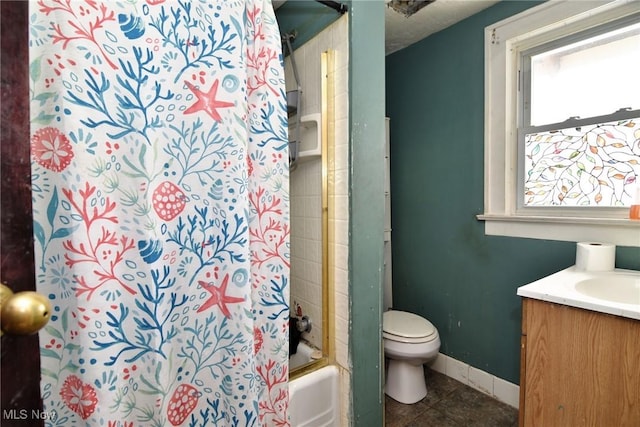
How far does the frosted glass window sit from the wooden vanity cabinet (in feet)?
3.71

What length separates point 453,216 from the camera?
201 cm

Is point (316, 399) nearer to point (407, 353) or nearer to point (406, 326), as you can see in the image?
point (407, 353)

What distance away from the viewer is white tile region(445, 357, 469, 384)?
1953mm

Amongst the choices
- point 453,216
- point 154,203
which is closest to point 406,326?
point 453,216

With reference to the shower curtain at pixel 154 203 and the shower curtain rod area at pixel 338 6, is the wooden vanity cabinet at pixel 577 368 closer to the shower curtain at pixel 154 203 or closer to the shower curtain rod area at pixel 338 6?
the shower curtain at pixel 154 203

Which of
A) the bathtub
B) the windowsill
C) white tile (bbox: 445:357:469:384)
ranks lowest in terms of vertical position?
white tile (bbox: 445:357:469:384)

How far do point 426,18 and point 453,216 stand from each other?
1226 mm

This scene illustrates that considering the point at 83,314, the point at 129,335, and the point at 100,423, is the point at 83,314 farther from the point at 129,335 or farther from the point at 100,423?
the point at 100,423

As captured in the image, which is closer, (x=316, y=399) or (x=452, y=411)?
(x=316, y=399)

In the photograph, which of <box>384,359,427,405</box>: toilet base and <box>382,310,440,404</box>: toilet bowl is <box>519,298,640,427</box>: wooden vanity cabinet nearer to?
<box>382,310,440,404</box>: toilet bowl

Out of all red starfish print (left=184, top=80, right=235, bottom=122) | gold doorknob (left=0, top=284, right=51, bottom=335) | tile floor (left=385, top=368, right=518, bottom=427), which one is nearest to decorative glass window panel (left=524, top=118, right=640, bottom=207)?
tile floor (left=385, top=368, right=518, bottom=427)

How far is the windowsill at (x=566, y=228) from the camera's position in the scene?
138 centimetres

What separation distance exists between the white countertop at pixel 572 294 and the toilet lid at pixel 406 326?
745 mm

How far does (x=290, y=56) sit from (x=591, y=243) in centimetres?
165
